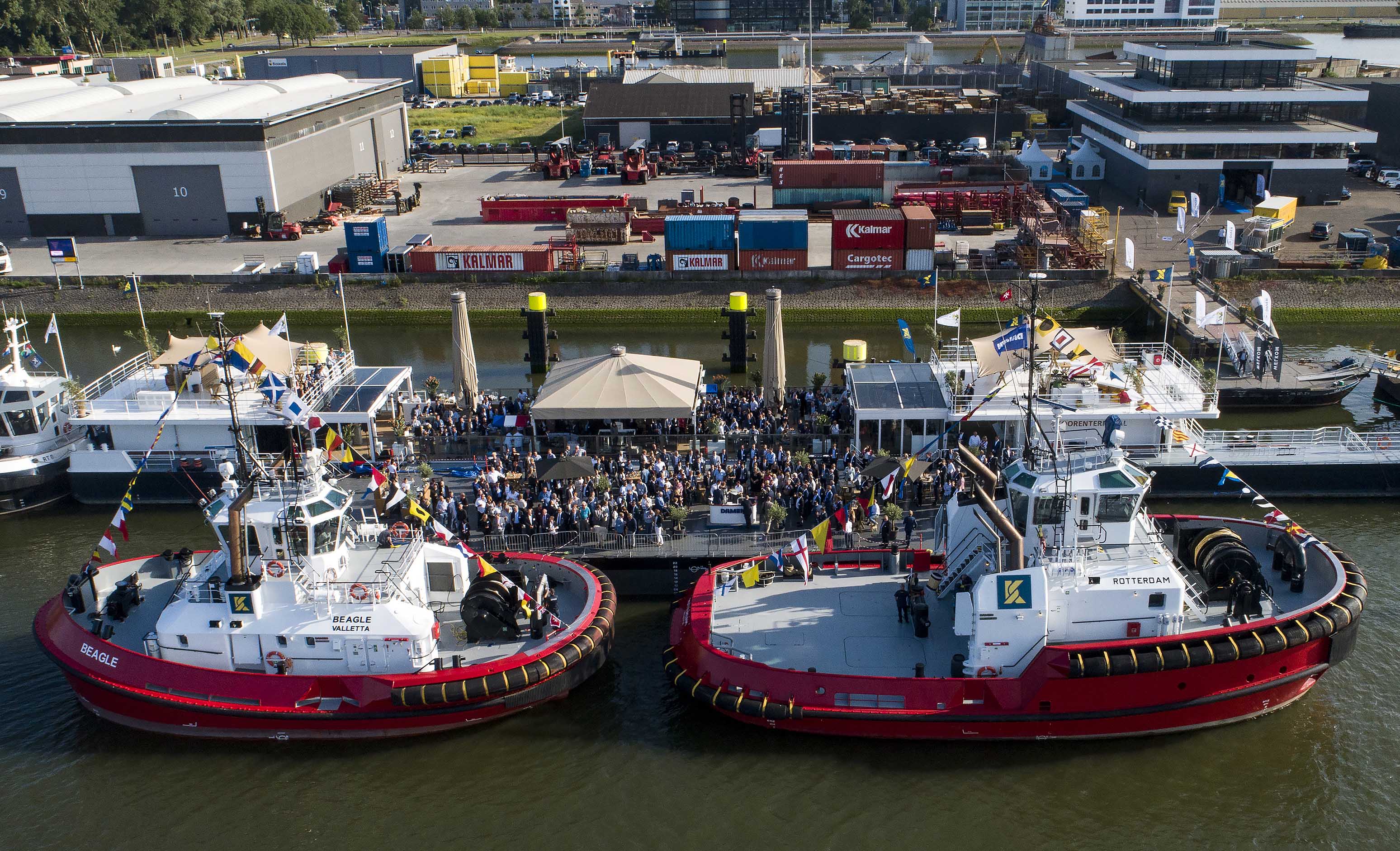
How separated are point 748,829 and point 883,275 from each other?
33.1 meters

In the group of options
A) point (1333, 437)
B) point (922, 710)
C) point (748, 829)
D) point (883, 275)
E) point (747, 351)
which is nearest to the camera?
point (748, 829)

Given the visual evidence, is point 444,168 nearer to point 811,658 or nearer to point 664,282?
point 664,282

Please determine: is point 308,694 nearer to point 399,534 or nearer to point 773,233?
point 399,534

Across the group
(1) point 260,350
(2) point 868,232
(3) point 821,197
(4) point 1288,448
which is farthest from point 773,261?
(4) point 1288,448

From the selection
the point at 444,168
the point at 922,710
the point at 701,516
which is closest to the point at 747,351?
the point at 701,516

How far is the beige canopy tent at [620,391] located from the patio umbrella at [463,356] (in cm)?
323

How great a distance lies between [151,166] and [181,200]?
2.24 metres

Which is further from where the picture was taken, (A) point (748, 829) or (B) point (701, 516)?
(B) point (701, 516)

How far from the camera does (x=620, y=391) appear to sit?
3002cm

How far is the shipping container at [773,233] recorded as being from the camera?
4762 centimetres

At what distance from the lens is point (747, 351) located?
41.2 metres

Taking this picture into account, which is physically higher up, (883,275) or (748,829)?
(883,275)

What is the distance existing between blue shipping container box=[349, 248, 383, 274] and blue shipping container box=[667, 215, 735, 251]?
530 inches

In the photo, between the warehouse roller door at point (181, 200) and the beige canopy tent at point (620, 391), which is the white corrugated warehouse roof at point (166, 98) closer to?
the warehouse roller door at point (181, 200)
